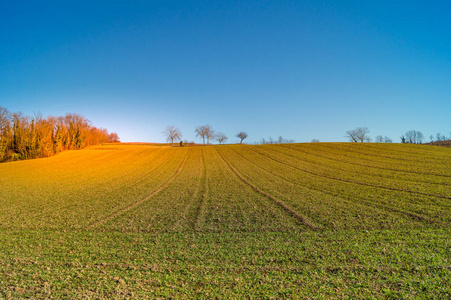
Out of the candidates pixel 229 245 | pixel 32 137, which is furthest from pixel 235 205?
pixel 32 137

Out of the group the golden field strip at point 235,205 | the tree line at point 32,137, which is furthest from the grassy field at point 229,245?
the tree line at point 32,137

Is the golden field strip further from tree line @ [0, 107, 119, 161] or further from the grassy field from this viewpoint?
tree line @ [0, 107, 119, 161]

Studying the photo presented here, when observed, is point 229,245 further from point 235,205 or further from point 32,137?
point 32,137

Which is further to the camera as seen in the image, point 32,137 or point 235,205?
point 32,137

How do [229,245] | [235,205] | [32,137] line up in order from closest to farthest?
[229,245] < [235,205] < [32,137]

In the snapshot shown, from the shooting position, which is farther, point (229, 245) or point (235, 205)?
point (235, 205)

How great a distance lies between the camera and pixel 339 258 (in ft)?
14.6

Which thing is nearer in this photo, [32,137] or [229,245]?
[229,245]

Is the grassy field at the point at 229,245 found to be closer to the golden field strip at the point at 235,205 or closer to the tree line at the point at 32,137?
the golden field strip at the point at 235,205

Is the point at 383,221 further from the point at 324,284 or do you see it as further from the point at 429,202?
the point at 324,284

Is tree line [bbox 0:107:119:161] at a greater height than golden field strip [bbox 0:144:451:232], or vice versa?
tree line [bbox 0:107:119:161]

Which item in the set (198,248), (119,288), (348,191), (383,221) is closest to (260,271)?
(198,248)

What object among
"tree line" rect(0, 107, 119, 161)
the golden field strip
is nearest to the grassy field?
the golden field strip

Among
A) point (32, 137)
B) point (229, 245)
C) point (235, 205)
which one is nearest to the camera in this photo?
point (229, 245)
